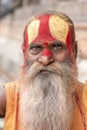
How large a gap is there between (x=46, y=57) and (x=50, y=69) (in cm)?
8

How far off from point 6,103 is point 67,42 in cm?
50

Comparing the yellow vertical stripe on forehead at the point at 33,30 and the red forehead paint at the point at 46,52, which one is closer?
the red forehead paint at the point at 46,52

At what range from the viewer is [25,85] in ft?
10.1

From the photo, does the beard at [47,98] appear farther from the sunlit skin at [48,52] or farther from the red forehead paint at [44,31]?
the red forehead paint at [44,31]

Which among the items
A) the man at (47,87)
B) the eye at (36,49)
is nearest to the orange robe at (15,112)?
the man at (47,87)

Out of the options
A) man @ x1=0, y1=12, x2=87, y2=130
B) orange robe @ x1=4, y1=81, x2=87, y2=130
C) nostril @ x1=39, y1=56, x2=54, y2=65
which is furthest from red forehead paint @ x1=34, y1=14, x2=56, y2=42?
orange robe @ x1=4, y1=81, x2=87, y2=130

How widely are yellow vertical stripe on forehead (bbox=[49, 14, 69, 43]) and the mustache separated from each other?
0.51 feet

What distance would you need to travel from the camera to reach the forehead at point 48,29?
3045 mm

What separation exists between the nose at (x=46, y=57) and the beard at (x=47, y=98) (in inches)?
1.0

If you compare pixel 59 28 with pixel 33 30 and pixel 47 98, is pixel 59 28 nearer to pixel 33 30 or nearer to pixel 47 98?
pixel 33 30

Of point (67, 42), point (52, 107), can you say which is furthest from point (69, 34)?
point (52, 107)

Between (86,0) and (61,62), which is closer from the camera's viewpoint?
(61,62)

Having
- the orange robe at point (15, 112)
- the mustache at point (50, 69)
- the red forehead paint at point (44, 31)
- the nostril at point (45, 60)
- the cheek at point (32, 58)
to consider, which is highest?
the red forehead paint at point (44, 31)

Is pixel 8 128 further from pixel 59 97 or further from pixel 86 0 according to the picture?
pixel 86 0
